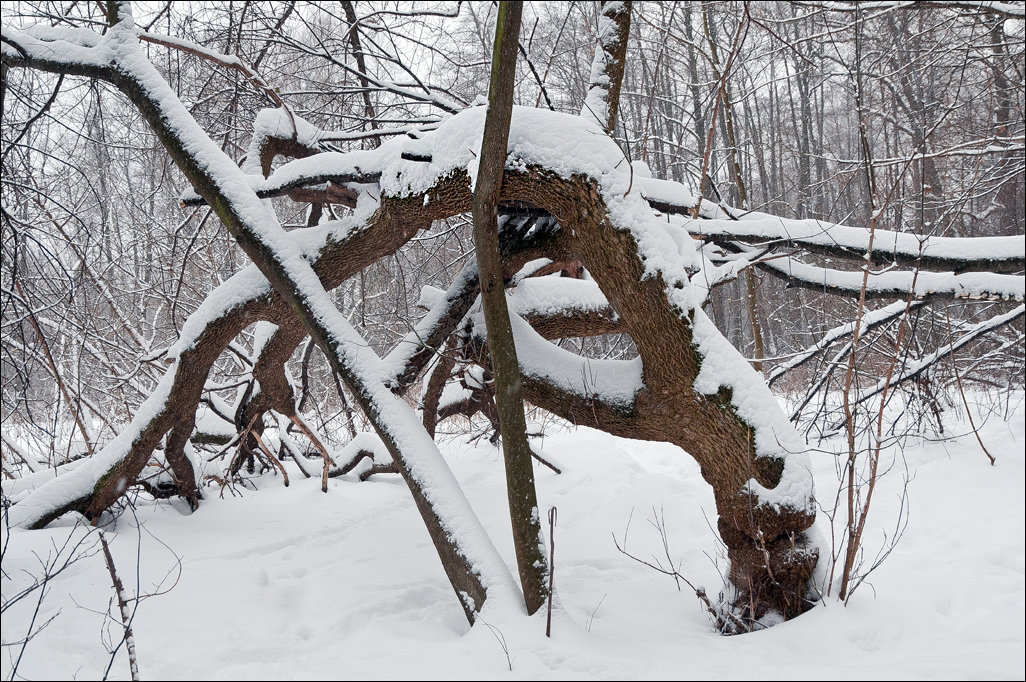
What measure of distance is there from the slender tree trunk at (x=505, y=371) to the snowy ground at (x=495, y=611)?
0.71ft

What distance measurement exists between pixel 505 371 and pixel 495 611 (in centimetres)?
100

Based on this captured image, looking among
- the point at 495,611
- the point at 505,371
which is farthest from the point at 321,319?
the point at 495,611

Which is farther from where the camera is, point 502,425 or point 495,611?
point 502,425

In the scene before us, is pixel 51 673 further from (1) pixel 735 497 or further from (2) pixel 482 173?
(1) pixel 735 497

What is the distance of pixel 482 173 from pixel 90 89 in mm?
2717

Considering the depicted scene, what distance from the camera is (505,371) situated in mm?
2725

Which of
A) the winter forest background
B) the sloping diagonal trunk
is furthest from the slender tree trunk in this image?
the sloping diagonal trunk

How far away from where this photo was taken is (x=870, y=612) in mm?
2639

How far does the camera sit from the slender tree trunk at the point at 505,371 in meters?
2.53

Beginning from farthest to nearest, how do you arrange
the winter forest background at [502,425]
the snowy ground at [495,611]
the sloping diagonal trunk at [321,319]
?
the sloping diagonal trunk at [321,319], the winter forest background at [502,425], the snowy ground at [495,611]

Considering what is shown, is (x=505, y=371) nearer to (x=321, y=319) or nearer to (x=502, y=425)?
(x=502, y=425)

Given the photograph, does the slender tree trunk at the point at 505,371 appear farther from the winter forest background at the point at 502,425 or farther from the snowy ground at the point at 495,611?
the snowy ground at the point at 495,611

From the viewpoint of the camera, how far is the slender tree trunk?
8.30ft

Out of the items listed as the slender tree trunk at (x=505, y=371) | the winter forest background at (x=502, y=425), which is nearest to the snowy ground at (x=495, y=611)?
the winter forest background at (x=502, y=425)
